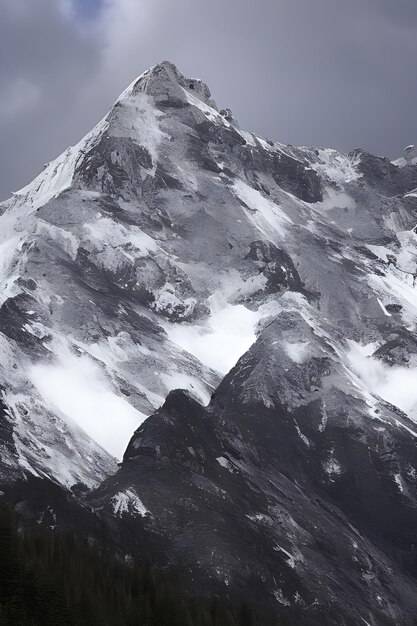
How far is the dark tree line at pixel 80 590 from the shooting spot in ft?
362

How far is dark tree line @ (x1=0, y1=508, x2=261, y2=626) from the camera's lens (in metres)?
110

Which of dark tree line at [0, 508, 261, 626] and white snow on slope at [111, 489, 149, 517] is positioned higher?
white snow on slope at [111, 489, 149, 517]

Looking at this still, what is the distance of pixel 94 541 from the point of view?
16200cm

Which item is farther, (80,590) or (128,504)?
(128,504)

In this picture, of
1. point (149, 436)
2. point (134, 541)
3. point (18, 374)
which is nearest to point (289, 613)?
point (134, 541)

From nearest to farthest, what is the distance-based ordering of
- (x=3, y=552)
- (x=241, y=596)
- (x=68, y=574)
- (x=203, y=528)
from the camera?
(x=3, y=552) < (x=68, y=574) < (x=241, y=596) < (x=203, y=528)

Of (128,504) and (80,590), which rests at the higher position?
(128,504)

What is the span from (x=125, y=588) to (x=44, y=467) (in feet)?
149

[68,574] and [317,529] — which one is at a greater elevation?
[317,529]

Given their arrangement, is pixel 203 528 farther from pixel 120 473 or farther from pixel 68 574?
pixel 68 574

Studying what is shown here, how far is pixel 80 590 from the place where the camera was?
122 meters

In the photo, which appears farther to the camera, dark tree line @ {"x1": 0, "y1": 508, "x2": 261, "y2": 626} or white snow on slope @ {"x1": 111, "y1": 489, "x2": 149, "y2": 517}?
white snow on slope @ {"x1": 111, "y1": 489, "x2": 149, "y2": 517}

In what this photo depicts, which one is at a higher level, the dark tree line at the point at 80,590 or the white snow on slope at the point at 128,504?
the white snow on slope at the point at 128,504

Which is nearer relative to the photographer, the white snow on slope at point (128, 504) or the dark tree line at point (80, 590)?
the dark tree line at point (80, 590)
